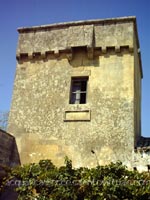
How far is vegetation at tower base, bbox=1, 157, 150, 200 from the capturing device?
8.34 m

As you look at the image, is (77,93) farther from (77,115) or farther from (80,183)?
(80,183)

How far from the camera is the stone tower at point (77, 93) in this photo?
10352mm

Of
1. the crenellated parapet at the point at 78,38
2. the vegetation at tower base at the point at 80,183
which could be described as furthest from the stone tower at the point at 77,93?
the vegetation at tower base at the point at 80,183

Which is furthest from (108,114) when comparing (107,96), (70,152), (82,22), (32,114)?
(82,22)

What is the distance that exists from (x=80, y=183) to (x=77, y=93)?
357 centimetres

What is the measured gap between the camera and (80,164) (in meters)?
10.2

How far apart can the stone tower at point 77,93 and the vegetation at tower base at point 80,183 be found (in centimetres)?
108

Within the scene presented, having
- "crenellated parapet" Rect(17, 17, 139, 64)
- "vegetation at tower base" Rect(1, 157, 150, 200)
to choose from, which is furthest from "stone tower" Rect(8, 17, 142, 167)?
"vegetation at tower base" Rect(1, 157, 150, 200)

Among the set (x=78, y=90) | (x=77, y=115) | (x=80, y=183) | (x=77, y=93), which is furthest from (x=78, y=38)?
(x=80, y=183)

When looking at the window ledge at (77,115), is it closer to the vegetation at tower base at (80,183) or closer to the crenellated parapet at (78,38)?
the vegetation at tower base at (80,183)

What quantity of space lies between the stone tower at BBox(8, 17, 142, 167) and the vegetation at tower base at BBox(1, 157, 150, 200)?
1.08 meters

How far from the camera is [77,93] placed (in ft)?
37.2

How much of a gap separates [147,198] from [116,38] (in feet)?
18.4

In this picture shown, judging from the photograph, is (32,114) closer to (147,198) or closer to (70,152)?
(70,152)
